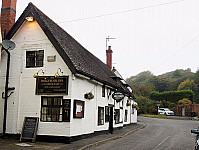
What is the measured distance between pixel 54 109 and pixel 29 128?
5.38 ft

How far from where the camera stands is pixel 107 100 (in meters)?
19.0

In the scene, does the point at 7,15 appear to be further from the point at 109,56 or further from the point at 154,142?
the point at 109,56

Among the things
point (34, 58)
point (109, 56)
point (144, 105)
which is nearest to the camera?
point (34, 58)

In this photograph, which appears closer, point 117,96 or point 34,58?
point 34,58

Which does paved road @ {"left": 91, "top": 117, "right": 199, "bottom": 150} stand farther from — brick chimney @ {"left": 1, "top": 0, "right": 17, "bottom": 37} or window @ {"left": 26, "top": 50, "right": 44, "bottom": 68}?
brick chimney @ {"left": 1, "top": 0, "right": 17, "bottom": 37}

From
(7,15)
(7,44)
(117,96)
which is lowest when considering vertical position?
(117,96)

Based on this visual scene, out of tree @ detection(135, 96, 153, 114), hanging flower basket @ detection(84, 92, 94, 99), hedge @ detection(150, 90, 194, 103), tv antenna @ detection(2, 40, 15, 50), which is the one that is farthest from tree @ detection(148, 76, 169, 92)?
tv antenna @ detection(2, 40, 15, 50)

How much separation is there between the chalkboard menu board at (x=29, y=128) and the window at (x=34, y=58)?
310 centimetres

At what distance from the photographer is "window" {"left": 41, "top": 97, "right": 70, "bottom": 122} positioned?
13.1m

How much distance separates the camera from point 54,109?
13422 millimetres

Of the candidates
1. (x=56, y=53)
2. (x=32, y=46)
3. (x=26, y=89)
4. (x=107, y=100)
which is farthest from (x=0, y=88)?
(x=107, y=100)

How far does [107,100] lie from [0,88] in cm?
793

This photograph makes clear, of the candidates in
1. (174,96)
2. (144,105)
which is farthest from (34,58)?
(174,96)

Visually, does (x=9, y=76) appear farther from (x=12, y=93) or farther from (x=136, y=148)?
(x=136, y=148)
